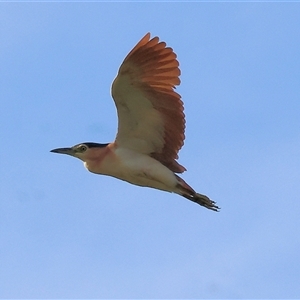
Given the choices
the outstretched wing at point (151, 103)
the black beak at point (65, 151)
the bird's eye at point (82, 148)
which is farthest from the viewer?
the black beak at point (65, 151)

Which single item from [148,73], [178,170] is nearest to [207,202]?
[178,170]

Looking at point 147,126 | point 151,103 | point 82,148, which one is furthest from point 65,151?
point 151,103

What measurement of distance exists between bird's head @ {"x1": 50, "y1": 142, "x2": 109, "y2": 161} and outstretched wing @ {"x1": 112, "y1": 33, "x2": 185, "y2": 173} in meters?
0.39

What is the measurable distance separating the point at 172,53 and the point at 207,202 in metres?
2.61

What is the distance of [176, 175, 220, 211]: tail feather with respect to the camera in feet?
89.5

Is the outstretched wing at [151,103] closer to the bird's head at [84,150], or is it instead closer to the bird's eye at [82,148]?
the bird's head at [84,150]

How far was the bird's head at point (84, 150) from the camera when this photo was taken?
2753cm

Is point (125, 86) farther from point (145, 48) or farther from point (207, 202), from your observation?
point (207, 202)

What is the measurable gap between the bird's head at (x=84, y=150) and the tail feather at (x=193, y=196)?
1.46 meters

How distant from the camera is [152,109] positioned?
89.7 feet

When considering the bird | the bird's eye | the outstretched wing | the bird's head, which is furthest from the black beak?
the outstretched wing

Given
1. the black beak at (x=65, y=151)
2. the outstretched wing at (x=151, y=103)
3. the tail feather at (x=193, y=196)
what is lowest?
the tail feather at (x=193, y=196)

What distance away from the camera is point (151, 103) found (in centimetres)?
2728

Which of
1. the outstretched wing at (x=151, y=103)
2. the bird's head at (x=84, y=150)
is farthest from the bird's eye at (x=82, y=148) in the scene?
the outstretched wing at (x=151, y=103)
